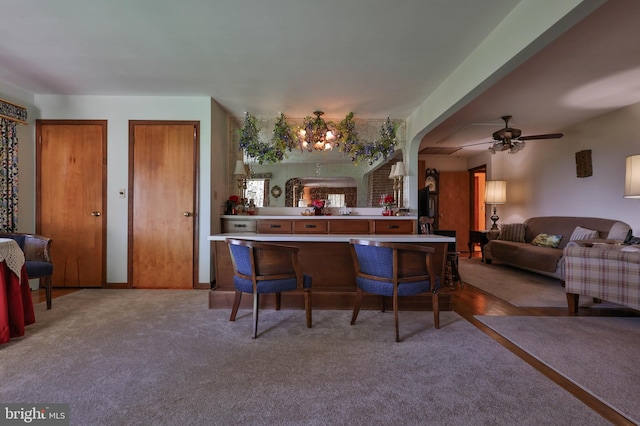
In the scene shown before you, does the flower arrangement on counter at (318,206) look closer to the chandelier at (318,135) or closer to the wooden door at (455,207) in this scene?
the chandelier at (318,135)

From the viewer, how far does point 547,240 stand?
494 centimetres

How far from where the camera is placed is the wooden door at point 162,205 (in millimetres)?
3898

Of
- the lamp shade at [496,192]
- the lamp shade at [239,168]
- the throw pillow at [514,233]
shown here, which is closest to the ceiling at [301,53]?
the lamp shade at [239,168]

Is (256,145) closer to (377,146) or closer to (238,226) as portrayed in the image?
(238,226)

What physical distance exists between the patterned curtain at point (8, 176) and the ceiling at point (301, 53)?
0.59 metres

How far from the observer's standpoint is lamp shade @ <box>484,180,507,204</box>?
6.49 meters

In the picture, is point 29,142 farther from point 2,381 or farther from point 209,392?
point 209,392

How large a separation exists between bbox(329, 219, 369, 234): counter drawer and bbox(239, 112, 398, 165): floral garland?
39.1 inches

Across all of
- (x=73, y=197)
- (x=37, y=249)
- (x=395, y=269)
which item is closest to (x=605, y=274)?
(x=395, y=269)

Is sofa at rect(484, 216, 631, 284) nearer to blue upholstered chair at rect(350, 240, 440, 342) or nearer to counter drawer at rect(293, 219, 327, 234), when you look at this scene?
blue upholstered chair at rect(350, 240, 440, 342)

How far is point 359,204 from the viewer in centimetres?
475

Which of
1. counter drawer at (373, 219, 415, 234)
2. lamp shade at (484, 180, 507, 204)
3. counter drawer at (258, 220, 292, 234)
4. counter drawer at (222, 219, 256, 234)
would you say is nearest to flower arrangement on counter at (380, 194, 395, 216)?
counter drawer at (373, 219, 415, 234)

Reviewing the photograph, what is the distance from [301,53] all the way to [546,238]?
489 cm

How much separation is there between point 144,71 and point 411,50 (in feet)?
8.85
